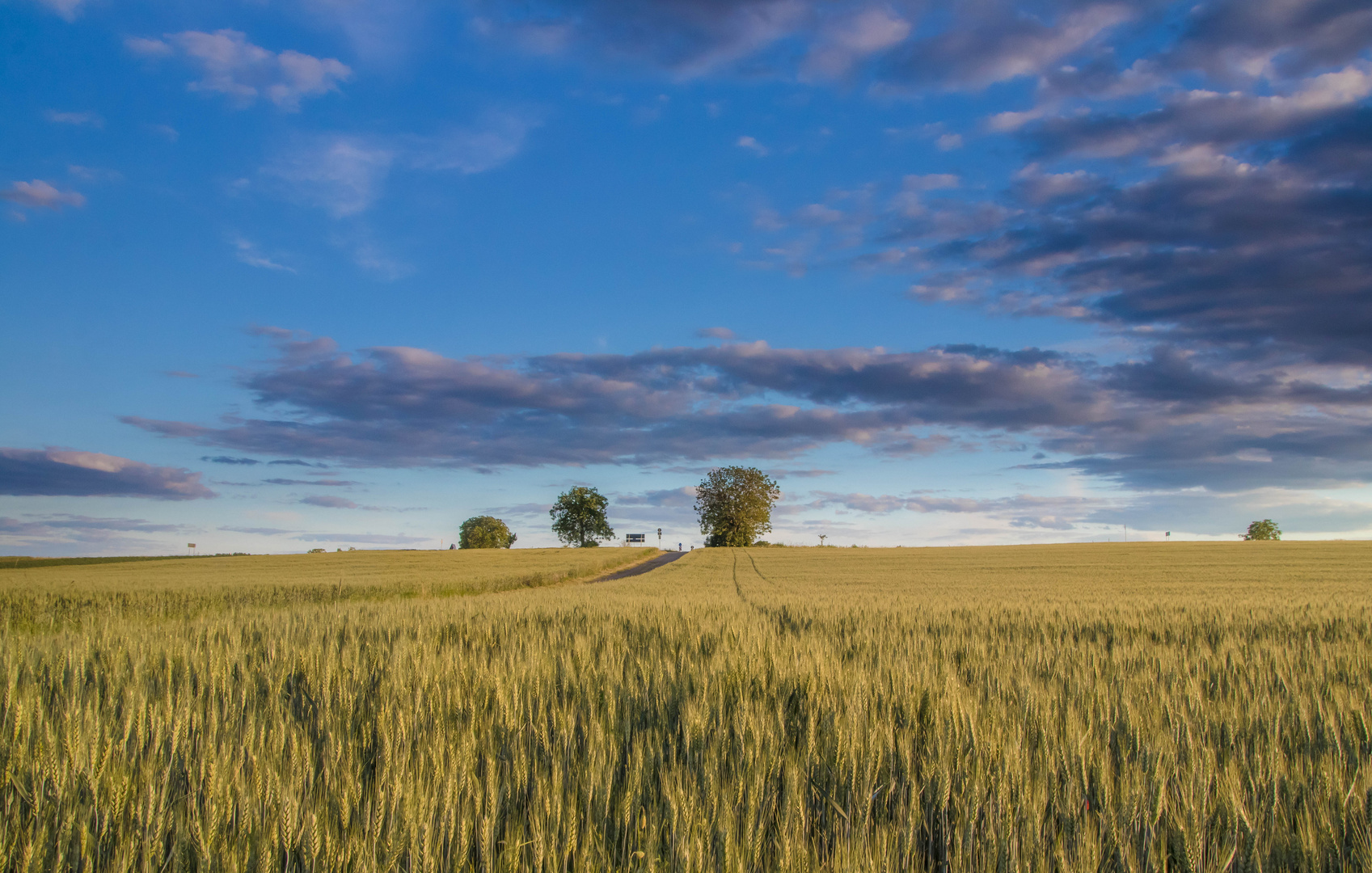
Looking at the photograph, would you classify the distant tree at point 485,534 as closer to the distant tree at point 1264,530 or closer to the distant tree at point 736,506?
the distant tree at point 736,506

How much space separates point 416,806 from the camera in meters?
1.89

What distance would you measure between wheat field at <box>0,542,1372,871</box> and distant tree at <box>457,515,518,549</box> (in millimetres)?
122895

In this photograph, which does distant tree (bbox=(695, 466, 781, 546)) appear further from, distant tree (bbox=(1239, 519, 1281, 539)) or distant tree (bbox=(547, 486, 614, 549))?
distant tree (bbox=(1239, 519, 1281, 539))

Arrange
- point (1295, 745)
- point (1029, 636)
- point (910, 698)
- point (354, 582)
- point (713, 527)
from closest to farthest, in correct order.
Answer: point (1295, 745), point (910, 698), point (1029, 636), point (354, 582), point (713, 527)

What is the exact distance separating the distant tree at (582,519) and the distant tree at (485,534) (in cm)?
1954

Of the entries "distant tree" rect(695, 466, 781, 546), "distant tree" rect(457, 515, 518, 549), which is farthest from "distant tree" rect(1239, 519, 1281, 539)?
"distant tree" rect(457, 515, 518, 549)

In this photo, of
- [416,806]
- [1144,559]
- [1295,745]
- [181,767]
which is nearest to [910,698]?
[1295,745]

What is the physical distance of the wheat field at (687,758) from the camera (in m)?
1.86

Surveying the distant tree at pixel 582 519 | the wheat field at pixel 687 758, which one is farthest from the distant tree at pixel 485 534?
the wheat field at pixel 687 758

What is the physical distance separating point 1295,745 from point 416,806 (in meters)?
3.72

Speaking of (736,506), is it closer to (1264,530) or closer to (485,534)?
(485,534)

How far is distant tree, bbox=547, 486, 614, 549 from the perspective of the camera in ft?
357

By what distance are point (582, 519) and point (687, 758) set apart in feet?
355

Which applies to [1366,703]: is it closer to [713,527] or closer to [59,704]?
[59,704]
